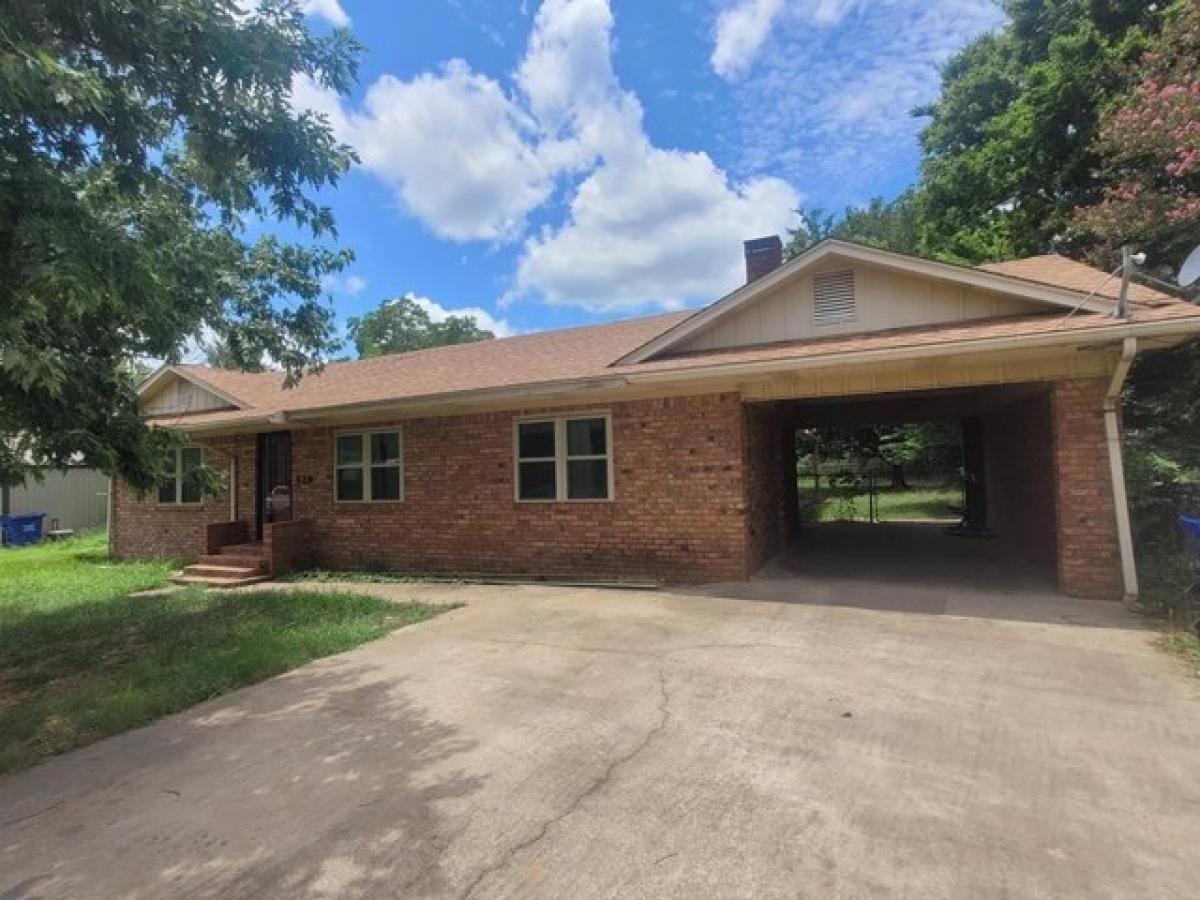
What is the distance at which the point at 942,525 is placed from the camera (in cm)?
1652

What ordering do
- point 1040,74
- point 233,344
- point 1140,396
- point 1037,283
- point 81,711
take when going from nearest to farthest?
point 81,711, point 1037,283, point 233,344, point 1140,396, point 1040,74

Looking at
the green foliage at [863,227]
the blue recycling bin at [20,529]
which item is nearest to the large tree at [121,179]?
the blue recycling bin at [20,529]

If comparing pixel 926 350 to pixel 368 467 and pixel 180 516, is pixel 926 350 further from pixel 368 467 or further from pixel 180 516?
pixel 180 516

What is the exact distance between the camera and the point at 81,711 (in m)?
5.05

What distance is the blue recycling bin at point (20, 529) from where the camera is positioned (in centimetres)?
1822

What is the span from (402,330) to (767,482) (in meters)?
44.3

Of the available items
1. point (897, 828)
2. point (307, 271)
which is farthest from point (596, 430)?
point (897, 828)

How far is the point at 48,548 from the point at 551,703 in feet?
61.4

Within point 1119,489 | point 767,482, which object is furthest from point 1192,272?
point 767,482

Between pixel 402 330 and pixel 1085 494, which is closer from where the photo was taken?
pixel 1085 494

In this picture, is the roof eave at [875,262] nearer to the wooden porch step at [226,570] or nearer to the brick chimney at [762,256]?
the brick chimney at [762,256]

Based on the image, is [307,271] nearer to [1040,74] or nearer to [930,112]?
[1040,74]

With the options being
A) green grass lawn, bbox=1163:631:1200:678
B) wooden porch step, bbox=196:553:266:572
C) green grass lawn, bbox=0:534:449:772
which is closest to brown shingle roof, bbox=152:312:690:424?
wooden porch step, bbox=196:553:266:572

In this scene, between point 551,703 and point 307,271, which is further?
point 307,271
